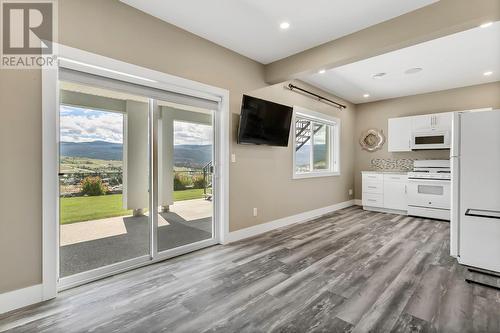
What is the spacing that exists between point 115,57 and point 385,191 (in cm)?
579

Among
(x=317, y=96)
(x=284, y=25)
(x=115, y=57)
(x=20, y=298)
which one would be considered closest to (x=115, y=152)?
(x=115, y=57)

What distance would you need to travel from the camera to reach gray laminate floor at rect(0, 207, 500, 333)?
171cm

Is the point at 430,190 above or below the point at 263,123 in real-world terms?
below

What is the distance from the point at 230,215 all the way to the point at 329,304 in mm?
1843

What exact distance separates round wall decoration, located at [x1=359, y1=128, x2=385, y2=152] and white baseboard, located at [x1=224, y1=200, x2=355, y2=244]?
5.88ft

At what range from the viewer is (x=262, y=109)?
3693mm

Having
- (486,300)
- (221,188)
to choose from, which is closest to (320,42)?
(221,188)

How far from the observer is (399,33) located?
100 inches

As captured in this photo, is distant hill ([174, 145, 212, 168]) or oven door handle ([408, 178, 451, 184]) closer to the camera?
distant hill ([174, 145, 212, 168])

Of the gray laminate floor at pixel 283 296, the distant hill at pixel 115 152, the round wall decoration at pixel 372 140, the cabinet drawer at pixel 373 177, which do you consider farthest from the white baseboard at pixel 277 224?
the round wall decoration at pixel 372 140

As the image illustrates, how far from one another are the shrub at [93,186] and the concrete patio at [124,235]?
0.46m

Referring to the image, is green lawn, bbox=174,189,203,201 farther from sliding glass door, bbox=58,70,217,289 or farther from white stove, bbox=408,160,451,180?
white stove, bbox=408,160,451,180

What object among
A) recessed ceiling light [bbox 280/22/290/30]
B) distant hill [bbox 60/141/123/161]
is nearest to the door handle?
recessed ceiling light [bbox 280/22/290/30]

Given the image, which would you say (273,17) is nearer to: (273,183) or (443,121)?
(273,183)
